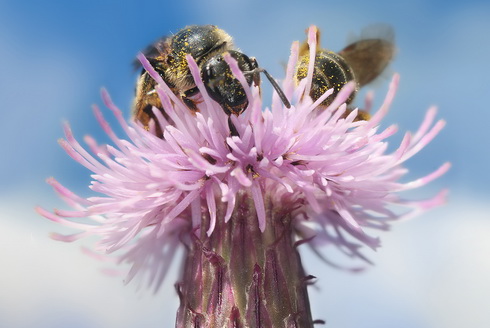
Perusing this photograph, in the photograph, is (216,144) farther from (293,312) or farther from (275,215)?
(293,312)

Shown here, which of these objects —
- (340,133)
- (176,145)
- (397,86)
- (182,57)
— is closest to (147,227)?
(176,145)

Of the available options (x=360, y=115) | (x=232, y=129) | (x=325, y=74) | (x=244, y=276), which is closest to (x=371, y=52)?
(x=360, y=115)

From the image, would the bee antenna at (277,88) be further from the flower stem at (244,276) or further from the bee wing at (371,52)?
the bee wing at (371,52)

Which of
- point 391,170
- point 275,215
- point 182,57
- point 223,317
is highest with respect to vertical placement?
point 182,57

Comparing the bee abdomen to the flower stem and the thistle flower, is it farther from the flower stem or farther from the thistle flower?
the flower stem

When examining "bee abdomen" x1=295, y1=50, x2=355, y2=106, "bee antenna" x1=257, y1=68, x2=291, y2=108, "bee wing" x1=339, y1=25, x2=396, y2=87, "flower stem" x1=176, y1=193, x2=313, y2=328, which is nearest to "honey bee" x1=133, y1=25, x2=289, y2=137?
"bee antenna" x1=257, y1=68, x2=291, y2=108

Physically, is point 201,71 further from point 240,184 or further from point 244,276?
point 244,276
